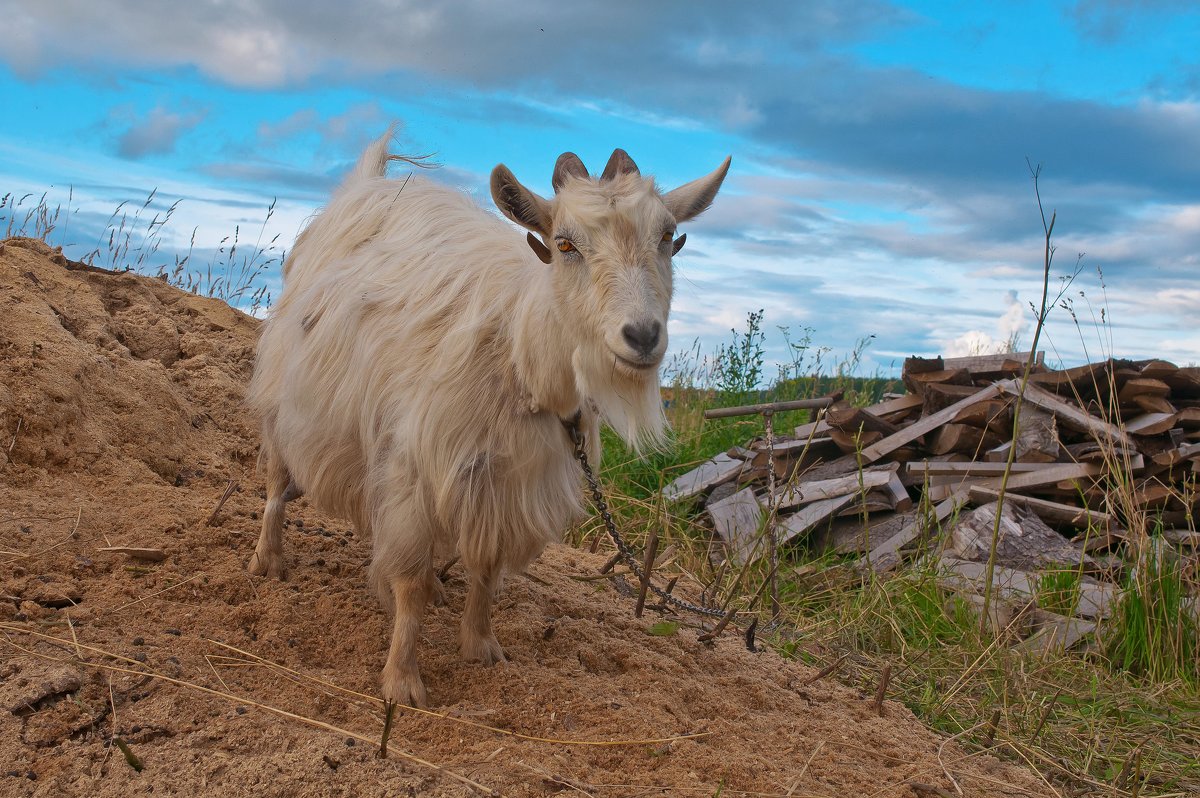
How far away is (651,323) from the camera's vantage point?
3.26 metres

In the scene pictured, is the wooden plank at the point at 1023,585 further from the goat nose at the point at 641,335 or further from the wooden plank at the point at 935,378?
the goat nose at the point at 641,335

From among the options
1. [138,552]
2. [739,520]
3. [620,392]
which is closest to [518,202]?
[620,392]

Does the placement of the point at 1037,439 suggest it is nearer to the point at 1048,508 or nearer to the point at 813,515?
the point at 1048,508

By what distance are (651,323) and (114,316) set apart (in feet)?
15.2

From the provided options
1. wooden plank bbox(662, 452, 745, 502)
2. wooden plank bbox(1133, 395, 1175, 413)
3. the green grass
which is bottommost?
the green grass

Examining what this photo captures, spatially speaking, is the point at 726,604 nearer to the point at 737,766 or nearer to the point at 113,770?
the point at 737,766

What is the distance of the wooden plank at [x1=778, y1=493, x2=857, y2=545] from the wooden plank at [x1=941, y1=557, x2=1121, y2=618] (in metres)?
1.02

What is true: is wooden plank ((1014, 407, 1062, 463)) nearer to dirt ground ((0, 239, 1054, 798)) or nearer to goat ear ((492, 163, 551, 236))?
dirt ground ((0, 239, 1054, 798))

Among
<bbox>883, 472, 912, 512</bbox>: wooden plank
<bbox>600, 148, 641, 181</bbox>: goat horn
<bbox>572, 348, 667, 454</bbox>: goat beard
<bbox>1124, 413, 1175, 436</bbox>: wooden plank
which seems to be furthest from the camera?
<bbox>883, 472, 912, 512</bbox>: wooden plank

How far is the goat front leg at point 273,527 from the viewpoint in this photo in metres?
4.66

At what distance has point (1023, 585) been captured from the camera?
635 cm

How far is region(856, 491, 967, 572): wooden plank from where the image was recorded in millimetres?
6672

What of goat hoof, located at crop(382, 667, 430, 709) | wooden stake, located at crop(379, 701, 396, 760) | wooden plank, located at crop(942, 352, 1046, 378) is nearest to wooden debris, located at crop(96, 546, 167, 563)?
goat hoof, located at crop(382, 667, 430, 709)

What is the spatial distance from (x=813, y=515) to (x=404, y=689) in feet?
14.4
